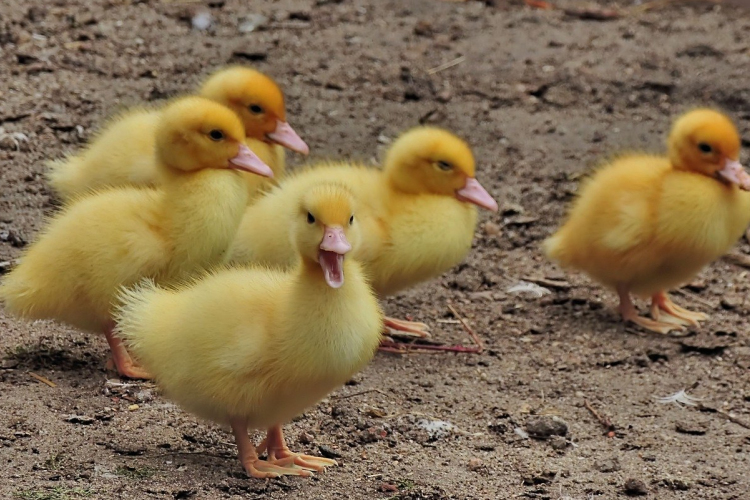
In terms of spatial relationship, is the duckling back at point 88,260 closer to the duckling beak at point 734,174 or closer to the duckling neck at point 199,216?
the duckling neck at point 199,216

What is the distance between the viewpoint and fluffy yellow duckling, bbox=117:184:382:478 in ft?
12.2

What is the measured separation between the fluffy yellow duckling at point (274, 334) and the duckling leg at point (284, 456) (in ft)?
0.12

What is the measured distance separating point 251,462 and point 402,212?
5.23ft

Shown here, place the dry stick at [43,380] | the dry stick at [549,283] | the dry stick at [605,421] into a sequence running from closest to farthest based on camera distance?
1. the dry stick at [43,380]
2. the dry stick at [605,421]
3. the dry stick at [549,283]

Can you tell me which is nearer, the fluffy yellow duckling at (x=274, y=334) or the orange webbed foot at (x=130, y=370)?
the fluffy yellow duckling at (x=274, y=334)

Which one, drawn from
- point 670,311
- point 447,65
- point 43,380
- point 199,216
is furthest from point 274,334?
point 447,65

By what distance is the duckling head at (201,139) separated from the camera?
4.66 m

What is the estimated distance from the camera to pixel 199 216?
4.55m

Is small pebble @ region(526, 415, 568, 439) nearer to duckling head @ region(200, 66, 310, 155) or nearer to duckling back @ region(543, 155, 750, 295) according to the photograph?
duckling back @ region(543, 155, 750, 295)

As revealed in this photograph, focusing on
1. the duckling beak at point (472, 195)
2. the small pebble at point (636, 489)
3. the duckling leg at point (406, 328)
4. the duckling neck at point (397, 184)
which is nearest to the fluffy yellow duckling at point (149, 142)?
the duckling neck at point (397, 184)

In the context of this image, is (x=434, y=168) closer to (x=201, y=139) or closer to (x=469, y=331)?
(x=469, y=331)

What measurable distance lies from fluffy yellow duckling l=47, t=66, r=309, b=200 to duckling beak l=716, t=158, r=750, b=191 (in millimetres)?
1908

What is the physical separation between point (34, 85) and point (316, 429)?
11.1 ft

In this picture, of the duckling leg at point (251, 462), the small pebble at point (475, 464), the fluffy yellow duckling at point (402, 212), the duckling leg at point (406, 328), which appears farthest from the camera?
the duckling leg at point (406, 328)
